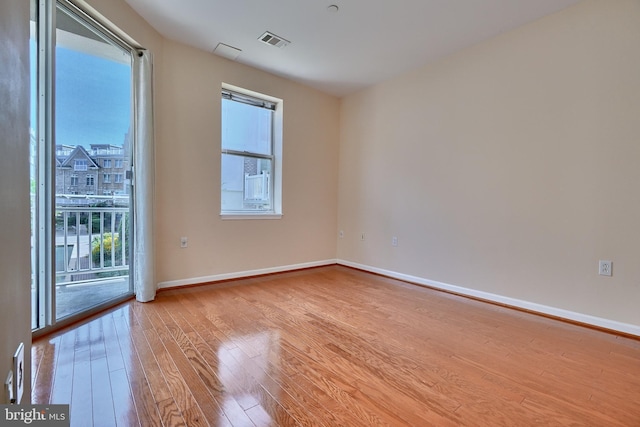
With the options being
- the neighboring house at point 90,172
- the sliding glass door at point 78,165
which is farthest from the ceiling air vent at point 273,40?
the neighboring house at point 90,172

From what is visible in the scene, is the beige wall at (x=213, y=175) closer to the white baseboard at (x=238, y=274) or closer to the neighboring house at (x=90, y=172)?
the white baseboard at (x=238, y=274)

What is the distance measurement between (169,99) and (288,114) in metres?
1.51

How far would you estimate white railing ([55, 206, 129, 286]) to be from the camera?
7.41 ft

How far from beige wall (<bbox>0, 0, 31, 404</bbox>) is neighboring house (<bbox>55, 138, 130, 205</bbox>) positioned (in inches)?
52.5

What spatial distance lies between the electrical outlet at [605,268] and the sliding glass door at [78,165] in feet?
13.4

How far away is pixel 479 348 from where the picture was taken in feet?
6.49

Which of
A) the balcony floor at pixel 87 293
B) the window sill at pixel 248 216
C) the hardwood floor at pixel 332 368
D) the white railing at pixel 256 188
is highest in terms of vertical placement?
the white railing at pixel 256 188

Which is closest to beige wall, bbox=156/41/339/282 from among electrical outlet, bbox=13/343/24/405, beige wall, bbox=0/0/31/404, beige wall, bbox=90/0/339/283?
beige wall, bbox=90/0/339/283

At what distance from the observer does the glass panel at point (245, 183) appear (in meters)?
3.62

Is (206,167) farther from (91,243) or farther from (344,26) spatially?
(344,26)

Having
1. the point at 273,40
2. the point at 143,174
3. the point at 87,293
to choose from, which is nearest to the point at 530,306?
the point at 273,40

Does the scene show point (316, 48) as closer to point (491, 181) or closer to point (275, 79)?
point (275, 79)

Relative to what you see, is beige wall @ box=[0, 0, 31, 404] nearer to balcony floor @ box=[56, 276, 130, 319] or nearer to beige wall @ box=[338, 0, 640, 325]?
balcony floor @ box=[56, 276, 130, 319]

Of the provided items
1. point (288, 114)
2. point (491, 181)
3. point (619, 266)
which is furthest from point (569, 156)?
point (288, 114)
